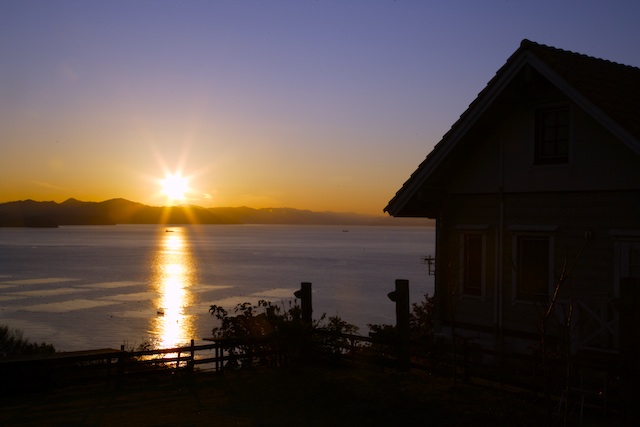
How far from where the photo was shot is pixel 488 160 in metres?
18.7

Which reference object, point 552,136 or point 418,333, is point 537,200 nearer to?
point 552,136

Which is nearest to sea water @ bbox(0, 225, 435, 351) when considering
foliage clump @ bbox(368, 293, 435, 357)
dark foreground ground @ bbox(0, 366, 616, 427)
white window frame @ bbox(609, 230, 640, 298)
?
foliage clump @ bbox(368, 293, 435, 357)

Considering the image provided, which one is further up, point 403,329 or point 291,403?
point 403,329

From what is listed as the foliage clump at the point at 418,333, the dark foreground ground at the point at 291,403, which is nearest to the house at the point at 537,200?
the foliage clump at the point at 418,333

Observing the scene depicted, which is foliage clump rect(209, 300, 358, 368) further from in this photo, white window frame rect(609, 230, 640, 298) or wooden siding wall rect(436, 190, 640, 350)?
white window frame rect(609, 230, 640, 298)

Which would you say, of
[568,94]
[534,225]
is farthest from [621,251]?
[568,94]

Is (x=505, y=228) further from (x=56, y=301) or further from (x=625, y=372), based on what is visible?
(x=56, y=301)

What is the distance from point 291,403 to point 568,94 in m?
9.59

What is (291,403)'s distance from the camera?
15.4 meters

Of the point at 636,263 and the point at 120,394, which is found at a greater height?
the point at 636,263

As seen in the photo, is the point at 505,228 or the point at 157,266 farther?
the point at 157,266

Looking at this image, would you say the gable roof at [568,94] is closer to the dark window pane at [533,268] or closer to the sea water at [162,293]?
the dark window pane at [533,268]

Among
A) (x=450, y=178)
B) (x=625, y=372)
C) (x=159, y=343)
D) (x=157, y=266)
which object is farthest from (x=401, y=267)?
(x=625, y=372)

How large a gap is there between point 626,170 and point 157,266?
15113cm
